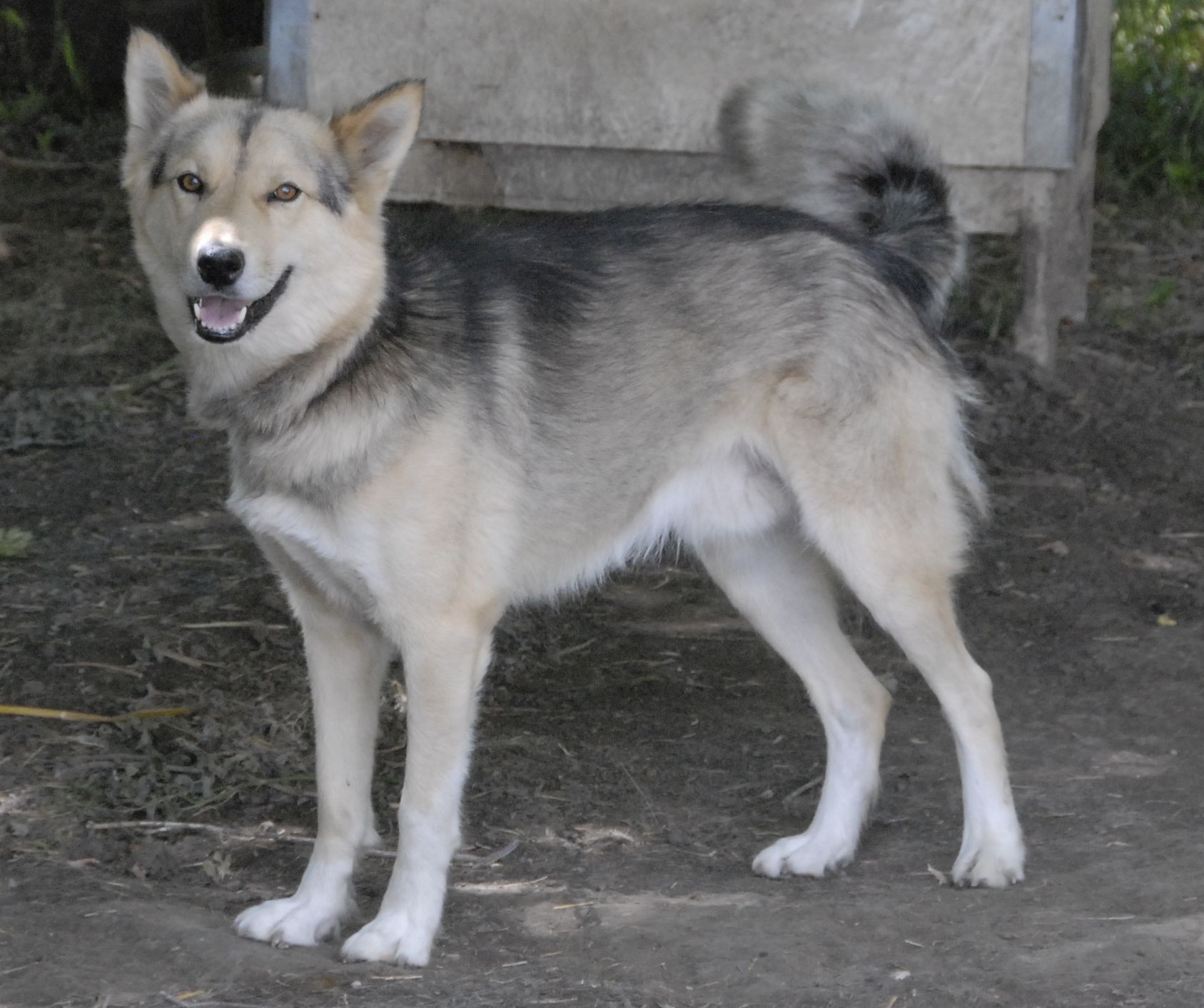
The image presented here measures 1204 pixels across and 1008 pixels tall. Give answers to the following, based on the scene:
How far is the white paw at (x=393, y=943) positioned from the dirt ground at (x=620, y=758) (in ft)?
0.12

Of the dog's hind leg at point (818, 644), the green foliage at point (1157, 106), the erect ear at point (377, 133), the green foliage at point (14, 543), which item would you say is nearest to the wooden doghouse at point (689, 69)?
the green foliage at point (14, 543)

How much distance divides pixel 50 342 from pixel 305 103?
5.66 ft

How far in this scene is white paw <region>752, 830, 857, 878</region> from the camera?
13.4 ft

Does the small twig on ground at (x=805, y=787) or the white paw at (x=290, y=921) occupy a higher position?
the white paw at (x=290, y=921)

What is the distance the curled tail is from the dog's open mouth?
1.59 metres

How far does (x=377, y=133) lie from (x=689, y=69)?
3.35 meters

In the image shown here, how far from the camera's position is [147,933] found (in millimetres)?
3480

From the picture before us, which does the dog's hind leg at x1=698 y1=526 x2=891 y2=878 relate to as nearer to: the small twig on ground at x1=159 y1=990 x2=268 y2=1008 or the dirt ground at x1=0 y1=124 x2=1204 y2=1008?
the dirt ground at x1=0 y1=124 x2=1204 y2=1008

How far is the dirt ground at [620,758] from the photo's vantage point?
343cm

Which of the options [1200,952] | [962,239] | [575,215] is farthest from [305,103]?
[1200,952]

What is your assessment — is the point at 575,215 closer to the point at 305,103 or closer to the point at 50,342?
the point at 305,103

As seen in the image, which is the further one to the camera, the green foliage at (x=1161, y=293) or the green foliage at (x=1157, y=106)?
the green foliage at (x=1157, y=106)

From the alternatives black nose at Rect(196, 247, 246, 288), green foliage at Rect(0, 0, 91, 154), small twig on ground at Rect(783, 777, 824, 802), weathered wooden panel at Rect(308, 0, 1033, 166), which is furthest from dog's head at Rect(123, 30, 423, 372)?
green foliage at Rect(0, 0, 91, 154)

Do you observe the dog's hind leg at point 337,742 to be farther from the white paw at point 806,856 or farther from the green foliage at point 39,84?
the green foliage at point 39,84
